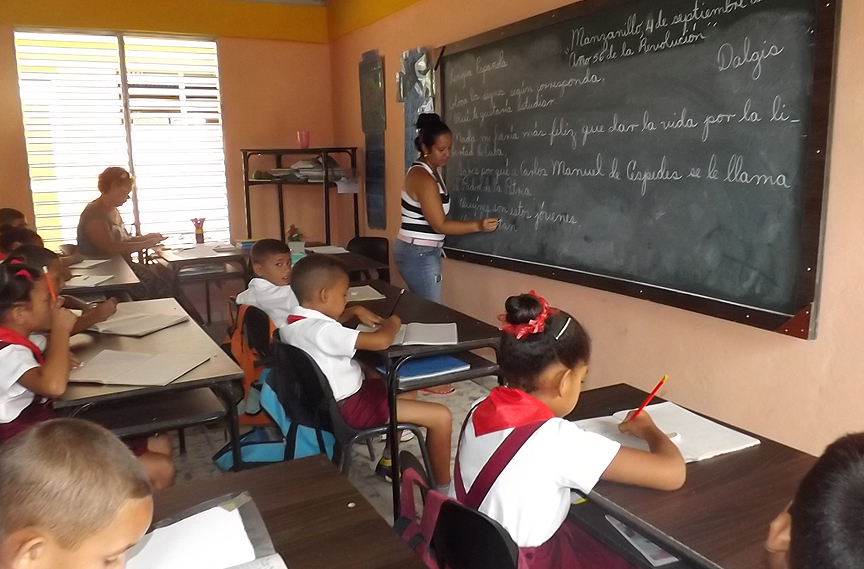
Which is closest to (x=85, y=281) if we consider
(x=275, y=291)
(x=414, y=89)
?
(x=275, y=291)

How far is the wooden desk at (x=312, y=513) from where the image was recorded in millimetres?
958

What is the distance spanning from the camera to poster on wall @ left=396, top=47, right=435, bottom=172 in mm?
3992

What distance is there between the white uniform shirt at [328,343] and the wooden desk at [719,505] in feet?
3.72

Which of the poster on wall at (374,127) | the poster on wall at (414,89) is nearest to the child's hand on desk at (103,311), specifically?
the poster on wall at (414,89)

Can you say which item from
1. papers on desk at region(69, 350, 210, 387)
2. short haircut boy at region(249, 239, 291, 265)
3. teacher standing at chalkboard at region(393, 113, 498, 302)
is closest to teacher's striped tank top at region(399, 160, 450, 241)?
teacher standing at chalkboard at region(393, 113, 498, 302)

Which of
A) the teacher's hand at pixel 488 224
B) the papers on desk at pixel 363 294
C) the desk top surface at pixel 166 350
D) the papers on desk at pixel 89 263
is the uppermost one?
the teacher's hand at pixel 488 224

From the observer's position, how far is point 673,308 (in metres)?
2.55

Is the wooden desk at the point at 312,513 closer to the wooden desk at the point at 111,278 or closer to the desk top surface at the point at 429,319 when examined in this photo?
the desk top surface at the point at 429,319

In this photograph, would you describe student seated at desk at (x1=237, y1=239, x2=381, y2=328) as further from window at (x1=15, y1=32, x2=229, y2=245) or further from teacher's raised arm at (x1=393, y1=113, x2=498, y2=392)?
window at (x1=15, y1=32, x2=229, y2=245)

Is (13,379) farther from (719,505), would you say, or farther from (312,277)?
(719,505)

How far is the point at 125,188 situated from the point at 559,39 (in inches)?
114

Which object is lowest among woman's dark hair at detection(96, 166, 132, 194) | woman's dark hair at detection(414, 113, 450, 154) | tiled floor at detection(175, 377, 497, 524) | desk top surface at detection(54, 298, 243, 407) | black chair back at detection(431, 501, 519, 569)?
tiled floor at detection(175, 377, 497, 524)

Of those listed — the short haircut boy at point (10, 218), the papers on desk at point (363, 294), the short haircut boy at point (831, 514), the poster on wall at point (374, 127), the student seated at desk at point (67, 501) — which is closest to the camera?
the short haircut boy at point (831, 514)

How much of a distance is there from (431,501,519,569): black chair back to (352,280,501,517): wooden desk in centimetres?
100
